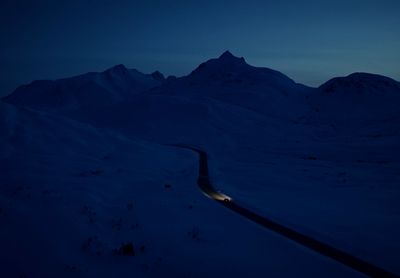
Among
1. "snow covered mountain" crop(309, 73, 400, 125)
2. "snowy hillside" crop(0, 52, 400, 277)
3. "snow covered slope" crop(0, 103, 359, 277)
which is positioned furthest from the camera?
"snow covered mountain" crop(309, 73, 400, 125)

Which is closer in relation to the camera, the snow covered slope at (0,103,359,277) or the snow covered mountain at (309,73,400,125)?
the snow covered slope at (0,103,359,277)

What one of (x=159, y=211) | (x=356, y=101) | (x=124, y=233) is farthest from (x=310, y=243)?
(x=356, y=101)

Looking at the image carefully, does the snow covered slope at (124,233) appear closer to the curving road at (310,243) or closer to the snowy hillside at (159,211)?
the snowy hillside at (159,211)

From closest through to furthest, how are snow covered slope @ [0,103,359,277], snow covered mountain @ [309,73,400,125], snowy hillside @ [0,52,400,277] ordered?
snow covered slope @ [0,103,359,277]
snowy hillside @ [0,52,400,277]
snow covered mountain @ [309,73,400,125]

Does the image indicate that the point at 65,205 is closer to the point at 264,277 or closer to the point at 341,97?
the point at 264,277

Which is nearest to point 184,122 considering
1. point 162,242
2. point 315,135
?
point 315,135

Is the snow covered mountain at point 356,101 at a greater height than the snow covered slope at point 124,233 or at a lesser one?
greater

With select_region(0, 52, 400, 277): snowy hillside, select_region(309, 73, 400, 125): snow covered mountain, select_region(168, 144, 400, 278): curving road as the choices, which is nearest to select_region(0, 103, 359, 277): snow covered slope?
select_region(0, 52, 400, 277): snowy hillside

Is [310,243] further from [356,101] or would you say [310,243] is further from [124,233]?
[356,101]

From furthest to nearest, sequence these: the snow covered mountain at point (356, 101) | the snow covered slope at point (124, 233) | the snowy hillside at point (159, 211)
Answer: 1. the snow covered mountain at point (356, 101)
2. the snowy hillside at point (159, 211)
3. the snow covered slope at point (124, 233)

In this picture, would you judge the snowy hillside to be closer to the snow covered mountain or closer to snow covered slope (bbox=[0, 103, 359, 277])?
snow covered slope (bbox=[0, 103, 359, 277])

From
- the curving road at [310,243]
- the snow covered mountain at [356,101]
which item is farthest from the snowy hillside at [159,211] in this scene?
the snow covered mountain at [356,101]
